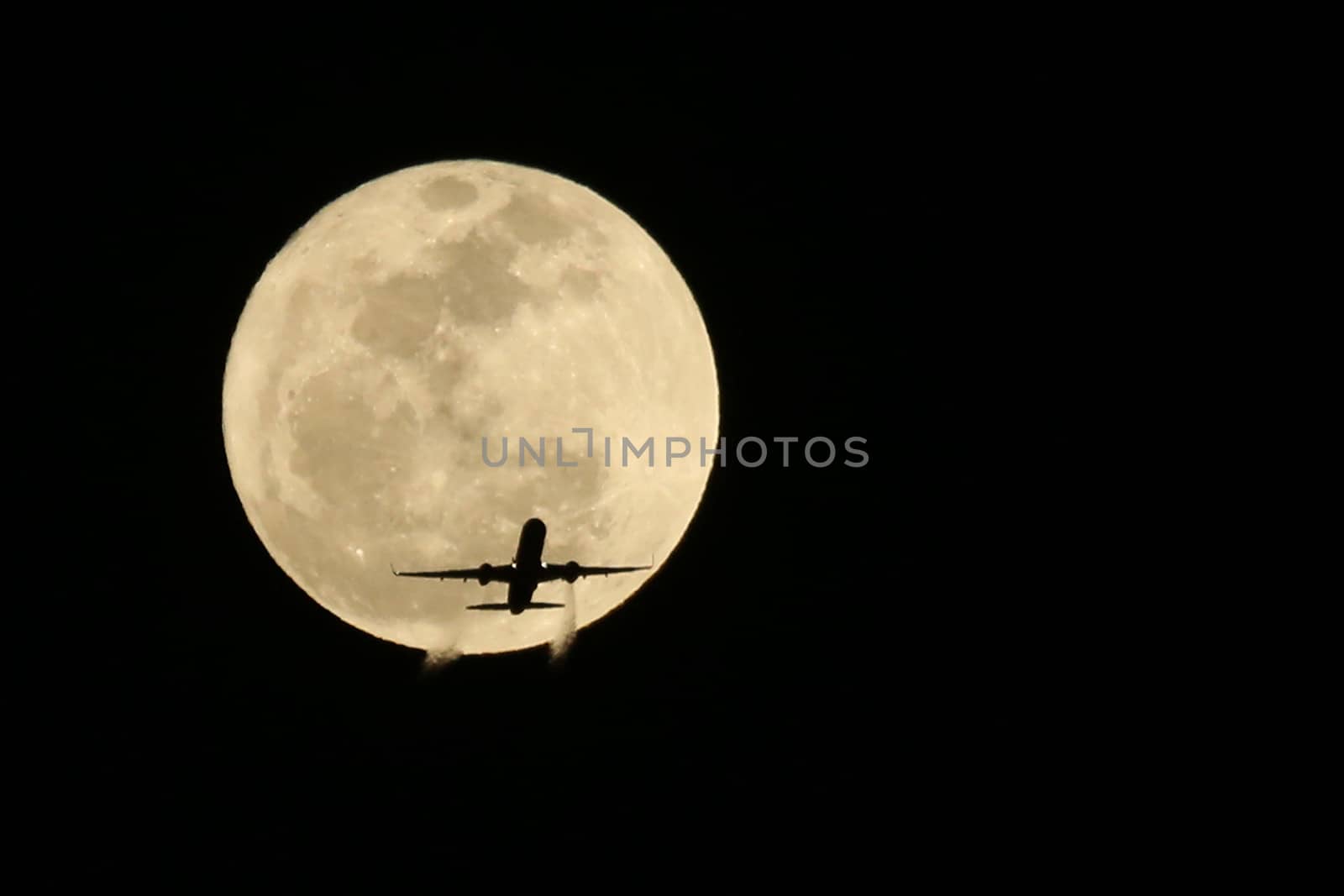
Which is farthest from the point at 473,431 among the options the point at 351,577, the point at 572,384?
the point at 351,577

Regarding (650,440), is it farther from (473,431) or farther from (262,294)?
(262,294)

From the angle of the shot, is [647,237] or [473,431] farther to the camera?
[647,237]

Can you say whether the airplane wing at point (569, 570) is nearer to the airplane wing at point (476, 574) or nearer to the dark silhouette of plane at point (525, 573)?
the dark silhouette of plane at point (525, 573)

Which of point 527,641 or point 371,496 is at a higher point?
point 371,496

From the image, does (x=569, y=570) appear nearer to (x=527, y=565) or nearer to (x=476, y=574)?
(x=527, y=565)

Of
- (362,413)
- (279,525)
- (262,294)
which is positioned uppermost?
(262,294)

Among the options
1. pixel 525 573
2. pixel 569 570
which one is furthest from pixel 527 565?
pixel 569 570

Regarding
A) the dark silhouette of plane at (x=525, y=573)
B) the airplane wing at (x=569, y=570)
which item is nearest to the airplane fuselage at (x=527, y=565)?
the dark silhouette of plane at (x=525, y=573)
